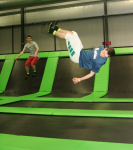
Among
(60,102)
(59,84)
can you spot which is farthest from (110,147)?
(59,84)

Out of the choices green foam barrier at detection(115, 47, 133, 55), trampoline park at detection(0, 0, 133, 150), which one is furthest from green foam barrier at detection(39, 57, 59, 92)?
green foam barrier at detection(115, 47, 133, 55)

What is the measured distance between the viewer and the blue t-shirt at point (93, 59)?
2.84 m

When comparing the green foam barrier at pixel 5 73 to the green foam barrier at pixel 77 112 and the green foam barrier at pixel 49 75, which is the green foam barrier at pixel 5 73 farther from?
the green foam barrier at pixel 77 112

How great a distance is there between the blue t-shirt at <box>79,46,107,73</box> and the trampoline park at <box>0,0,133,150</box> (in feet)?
2.63

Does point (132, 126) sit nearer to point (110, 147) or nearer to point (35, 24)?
point (110, 147)

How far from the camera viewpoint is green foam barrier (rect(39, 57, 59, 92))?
566 cm

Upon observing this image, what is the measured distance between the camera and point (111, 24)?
7.59m

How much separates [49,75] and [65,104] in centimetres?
225

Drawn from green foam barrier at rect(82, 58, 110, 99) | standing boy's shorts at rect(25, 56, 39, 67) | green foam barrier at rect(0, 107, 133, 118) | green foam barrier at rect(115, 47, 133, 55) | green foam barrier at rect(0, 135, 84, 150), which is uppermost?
green foam barrier at rect(115, 47, 133, 55)

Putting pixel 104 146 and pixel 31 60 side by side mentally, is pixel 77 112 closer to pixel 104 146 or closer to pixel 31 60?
pixel 104 146

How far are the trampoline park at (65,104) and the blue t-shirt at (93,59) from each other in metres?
0.80

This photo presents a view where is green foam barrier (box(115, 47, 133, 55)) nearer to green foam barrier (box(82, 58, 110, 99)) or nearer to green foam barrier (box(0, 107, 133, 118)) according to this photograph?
green foam barrier (box(82, 58, 110, 99))

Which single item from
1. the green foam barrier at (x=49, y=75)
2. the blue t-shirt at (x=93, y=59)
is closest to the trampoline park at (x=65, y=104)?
the green foam barrier at (x=49, y=75)

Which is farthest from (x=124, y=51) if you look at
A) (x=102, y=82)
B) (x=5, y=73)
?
(x=5, y=73)
